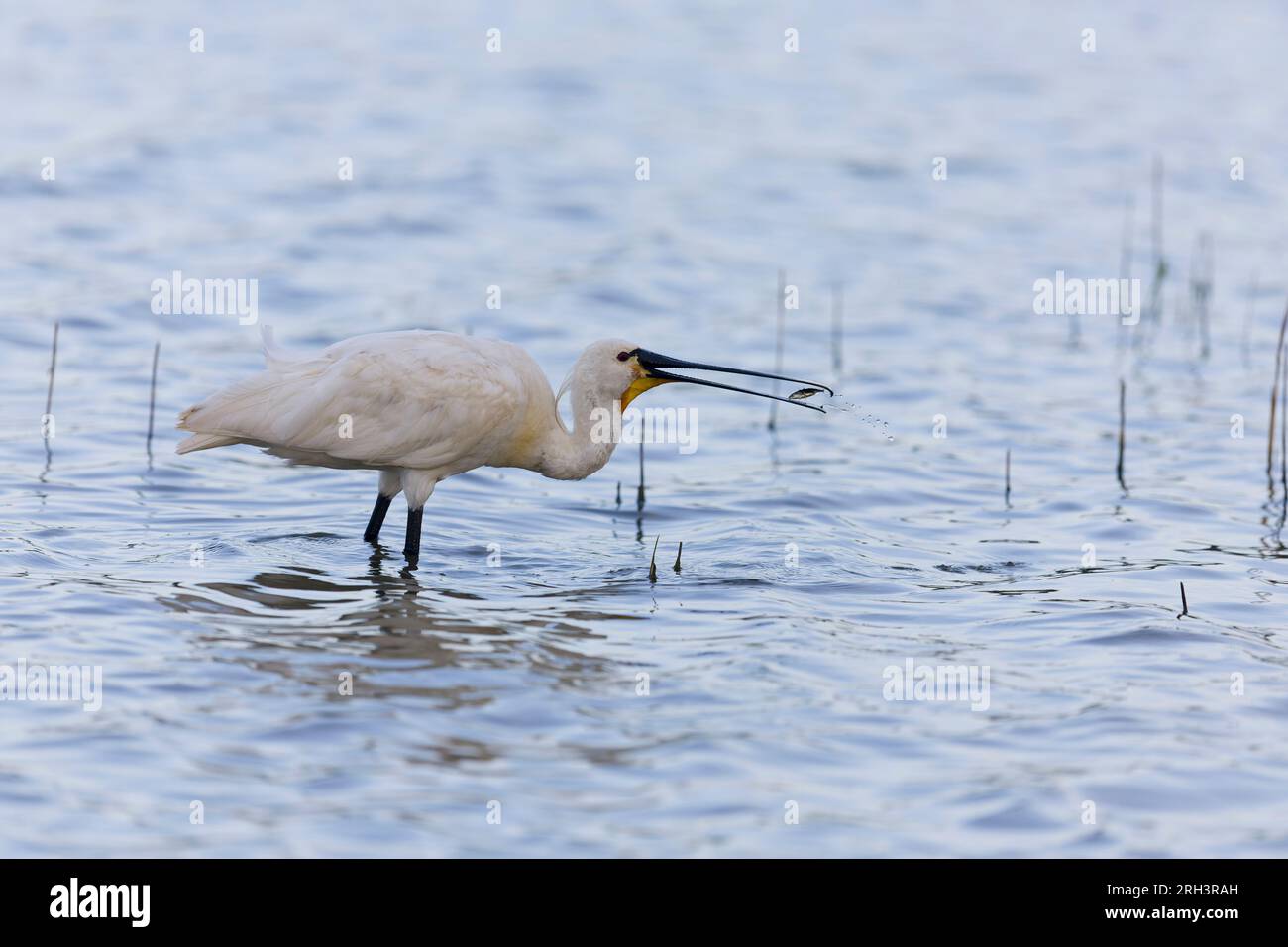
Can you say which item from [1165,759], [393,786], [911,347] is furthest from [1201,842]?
[911,347]

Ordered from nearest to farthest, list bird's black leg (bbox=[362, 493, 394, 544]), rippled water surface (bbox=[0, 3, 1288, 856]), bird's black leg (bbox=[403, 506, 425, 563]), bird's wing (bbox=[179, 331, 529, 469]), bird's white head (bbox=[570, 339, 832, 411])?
rippled water surface (bbox=[0, 3, 1288, 856]) < bird's wing (bbox=[179, 331, 529, 469]) < bird's black leg (bbox=[403, 506, 425, 563]) < bird's white head (bbox=[570, 339, 832, 411]) < bird's black leg (bbox=[362, 493, 394, 544])

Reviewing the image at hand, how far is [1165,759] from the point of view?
7547 millimetres

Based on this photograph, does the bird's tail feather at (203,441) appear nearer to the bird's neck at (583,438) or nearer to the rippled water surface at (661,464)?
the rippled water surface at (661,464)

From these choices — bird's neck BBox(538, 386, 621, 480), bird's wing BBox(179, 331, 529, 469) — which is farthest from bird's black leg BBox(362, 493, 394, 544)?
bird's neck BBox(538, 386, 621, 480)

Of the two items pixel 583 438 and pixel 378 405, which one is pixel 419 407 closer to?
pixel 378 405

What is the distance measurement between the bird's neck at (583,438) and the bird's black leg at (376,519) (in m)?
0.98

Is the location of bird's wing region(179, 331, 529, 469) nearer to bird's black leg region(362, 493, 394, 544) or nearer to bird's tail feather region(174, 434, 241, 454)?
bird's tail feather region(174, 434, 241, 454)

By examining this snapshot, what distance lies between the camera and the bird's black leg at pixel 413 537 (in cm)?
1031

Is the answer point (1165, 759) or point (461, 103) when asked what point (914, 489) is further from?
point (461, 103)

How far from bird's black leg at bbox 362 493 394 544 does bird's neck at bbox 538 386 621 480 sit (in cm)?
98

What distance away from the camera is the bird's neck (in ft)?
34.8

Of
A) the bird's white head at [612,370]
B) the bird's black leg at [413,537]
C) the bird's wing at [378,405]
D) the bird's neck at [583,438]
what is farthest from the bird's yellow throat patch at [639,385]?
the bird's black leg at [413,537]

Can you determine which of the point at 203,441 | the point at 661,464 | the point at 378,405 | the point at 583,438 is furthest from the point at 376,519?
the point at 661,464
